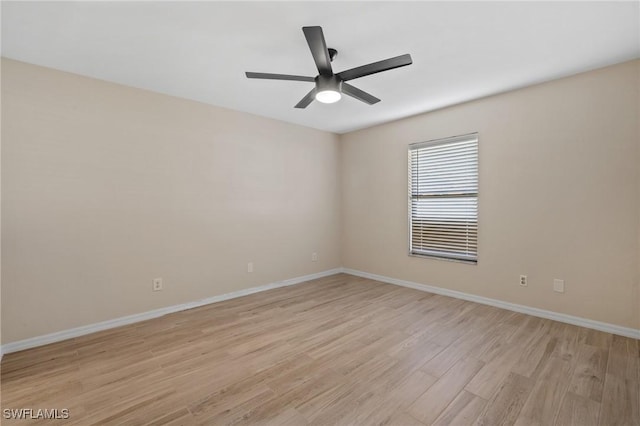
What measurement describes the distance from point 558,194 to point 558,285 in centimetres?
94

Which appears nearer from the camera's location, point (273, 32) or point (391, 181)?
point (273, 32)

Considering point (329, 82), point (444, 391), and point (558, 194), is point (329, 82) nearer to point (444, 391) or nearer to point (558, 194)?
point (444, 391)

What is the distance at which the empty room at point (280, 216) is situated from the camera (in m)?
1.83

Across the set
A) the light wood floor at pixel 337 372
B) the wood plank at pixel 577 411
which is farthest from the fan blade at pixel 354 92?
the wood plank at pixel 577 411

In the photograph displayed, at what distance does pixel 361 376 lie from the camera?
1991 millimetres

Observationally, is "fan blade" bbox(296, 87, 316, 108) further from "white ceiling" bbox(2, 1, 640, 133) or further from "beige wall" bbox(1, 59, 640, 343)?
"beige wall" bbox(1, 59, 640, 343)

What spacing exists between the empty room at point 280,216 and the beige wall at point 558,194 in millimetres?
19

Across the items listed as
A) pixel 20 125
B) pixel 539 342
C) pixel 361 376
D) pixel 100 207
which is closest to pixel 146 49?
pixel 20 125

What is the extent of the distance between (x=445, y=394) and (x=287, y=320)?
1.67 metres

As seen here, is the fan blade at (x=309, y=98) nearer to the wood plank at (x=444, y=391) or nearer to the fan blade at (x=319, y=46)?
the fan blade at (x=319, y=46)

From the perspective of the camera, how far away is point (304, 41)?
2.19 m

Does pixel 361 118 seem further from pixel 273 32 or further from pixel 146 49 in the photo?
pixel 146 49

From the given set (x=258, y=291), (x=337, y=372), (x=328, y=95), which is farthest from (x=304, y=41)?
(x=258, y=291)

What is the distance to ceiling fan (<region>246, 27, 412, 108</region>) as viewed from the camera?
5.92 feet
